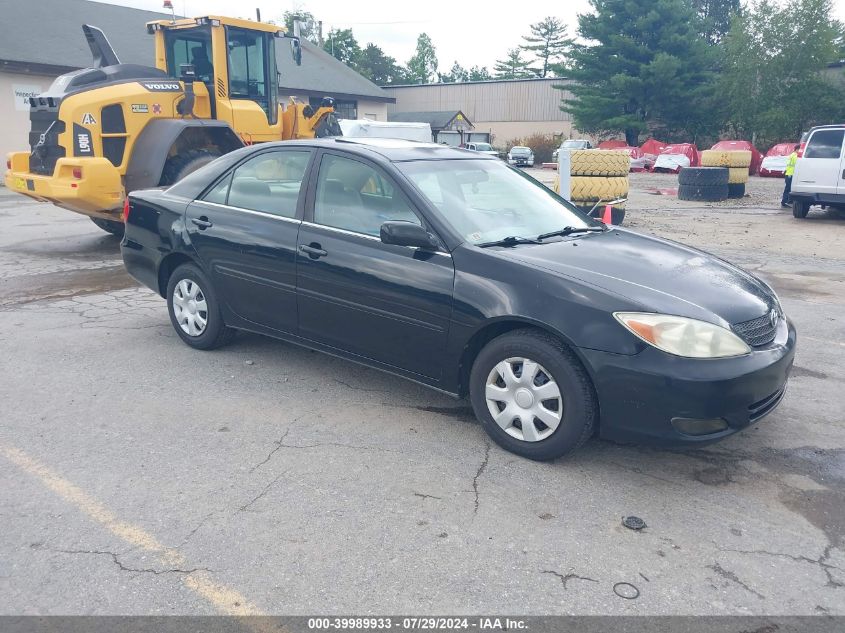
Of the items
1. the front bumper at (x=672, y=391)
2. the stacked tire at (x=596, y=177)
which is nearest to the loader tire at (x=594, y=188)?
the stacked tire at (x=596, y=177)

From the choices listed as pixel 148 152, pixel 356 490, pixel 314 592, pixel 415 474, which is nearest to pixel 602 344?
pixel 415 474

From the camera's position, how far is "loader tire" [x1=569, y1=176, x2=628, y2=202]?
1220 cm

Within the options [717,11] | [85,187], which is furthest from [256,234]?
[717,11]

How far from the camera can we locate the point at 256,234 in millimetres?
4859

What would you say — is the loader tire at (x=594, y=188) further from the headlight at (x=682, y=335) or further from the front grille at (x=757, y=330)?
the headlight at (x=682, y=335)

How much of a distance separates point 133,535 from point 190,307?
8.74 ft

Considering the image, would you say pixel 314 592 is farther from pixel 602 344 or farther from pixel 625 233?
pixel 625 233

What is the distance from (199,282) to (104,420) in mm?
1374

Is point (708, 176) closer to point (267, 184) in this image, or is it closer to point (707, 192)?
point (707, 192)

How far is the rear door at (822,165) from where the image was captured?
13.5 meters

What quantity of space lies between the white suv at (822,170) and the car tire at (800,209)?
12 cm

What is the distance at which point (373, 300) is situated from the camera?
167 inches

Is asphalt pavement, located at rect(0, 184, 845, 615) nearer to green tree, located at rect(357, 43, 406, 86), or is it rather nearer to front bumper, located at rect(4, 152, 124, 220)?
front bumper, located at rect(4, 152, 124, 220)

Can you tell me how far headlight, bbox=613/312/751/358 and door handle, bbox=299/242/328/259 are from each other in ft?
6.19
